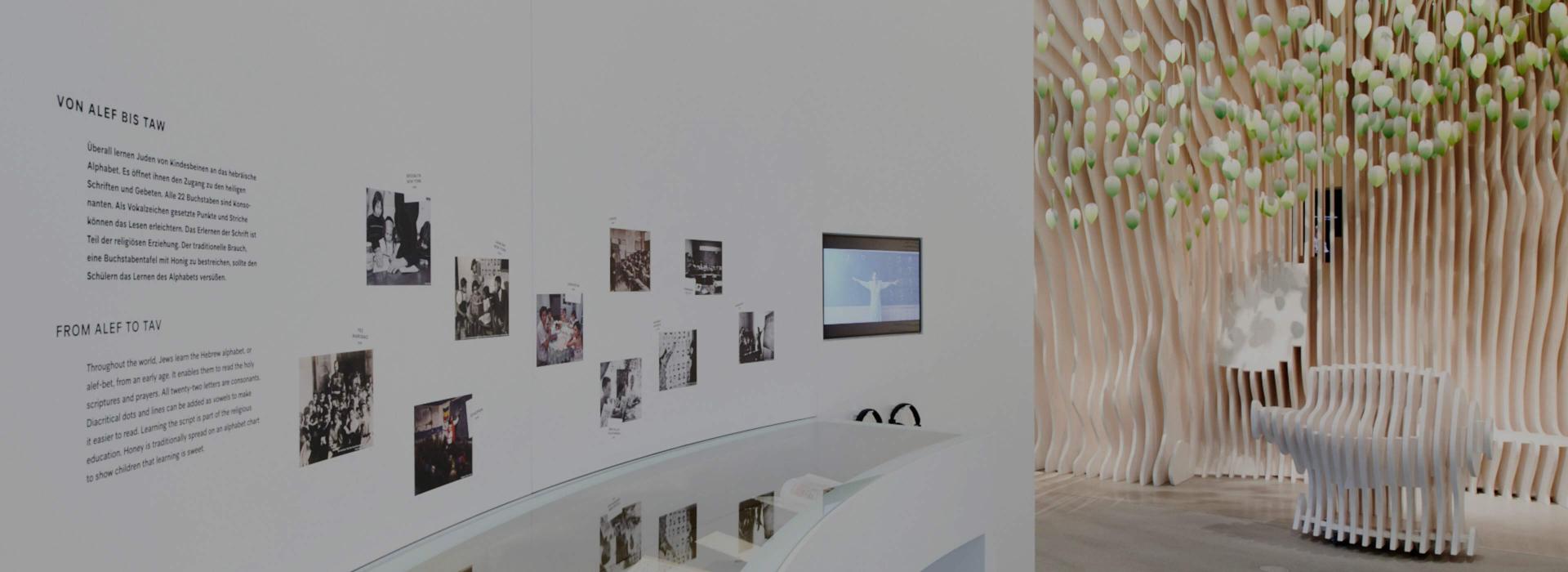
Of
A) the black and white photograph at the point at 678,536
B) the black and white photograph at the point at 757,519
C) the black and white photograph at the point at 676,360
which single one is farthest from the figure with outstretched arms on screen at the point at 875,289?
the black and white photograph at the point at 678,536

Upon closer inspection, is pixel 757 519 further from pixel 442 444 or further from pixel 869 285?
pixel 869 285

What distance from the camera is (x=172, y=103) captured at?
1.29 meters

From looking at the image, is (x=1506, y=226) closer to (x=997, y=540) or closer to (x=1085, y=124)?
(x=1085, y=124)

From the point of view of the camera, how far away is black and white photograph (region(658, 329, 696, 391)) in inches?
99.5

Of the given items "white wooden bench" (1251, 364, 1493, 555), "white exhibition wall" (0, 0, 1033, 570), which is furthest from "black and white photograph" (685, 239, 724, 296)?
"white wooden bench" (1251, 364, 1493, 555)

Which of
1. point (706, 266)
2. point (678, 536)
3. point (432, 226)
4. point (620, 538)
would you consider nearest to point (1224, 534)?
point (706, 266)

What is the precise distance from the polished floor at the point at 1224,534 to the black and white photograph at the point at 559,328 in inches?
136

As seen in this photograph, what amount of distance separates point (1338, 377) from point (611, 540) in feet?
15.9

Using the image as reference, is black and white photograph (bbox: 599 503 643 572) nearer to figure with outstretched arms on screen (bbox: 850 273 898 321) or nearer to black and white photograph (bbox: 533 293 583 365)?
black and white photograph (bbox: 533 293 583 365)

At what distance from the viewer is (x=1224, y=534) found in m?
5.56

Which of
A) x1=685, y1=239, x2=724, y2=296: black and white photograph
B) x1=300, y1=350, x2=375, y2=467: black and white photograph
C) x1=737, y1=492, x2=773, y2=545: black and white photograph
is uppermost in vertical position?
x1=685, y1=239, x2=724, y2=296: black and white photograph

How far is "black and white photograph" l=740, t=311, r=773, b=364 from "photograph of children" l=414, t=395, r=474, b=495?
105 cm

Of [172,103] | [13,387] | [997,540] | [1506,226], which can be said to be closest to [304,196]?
[172,103]

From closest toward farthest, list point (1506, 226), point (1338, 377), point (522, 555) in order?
point (522, 555)
point (1338, 377)
point (1506, 226)
